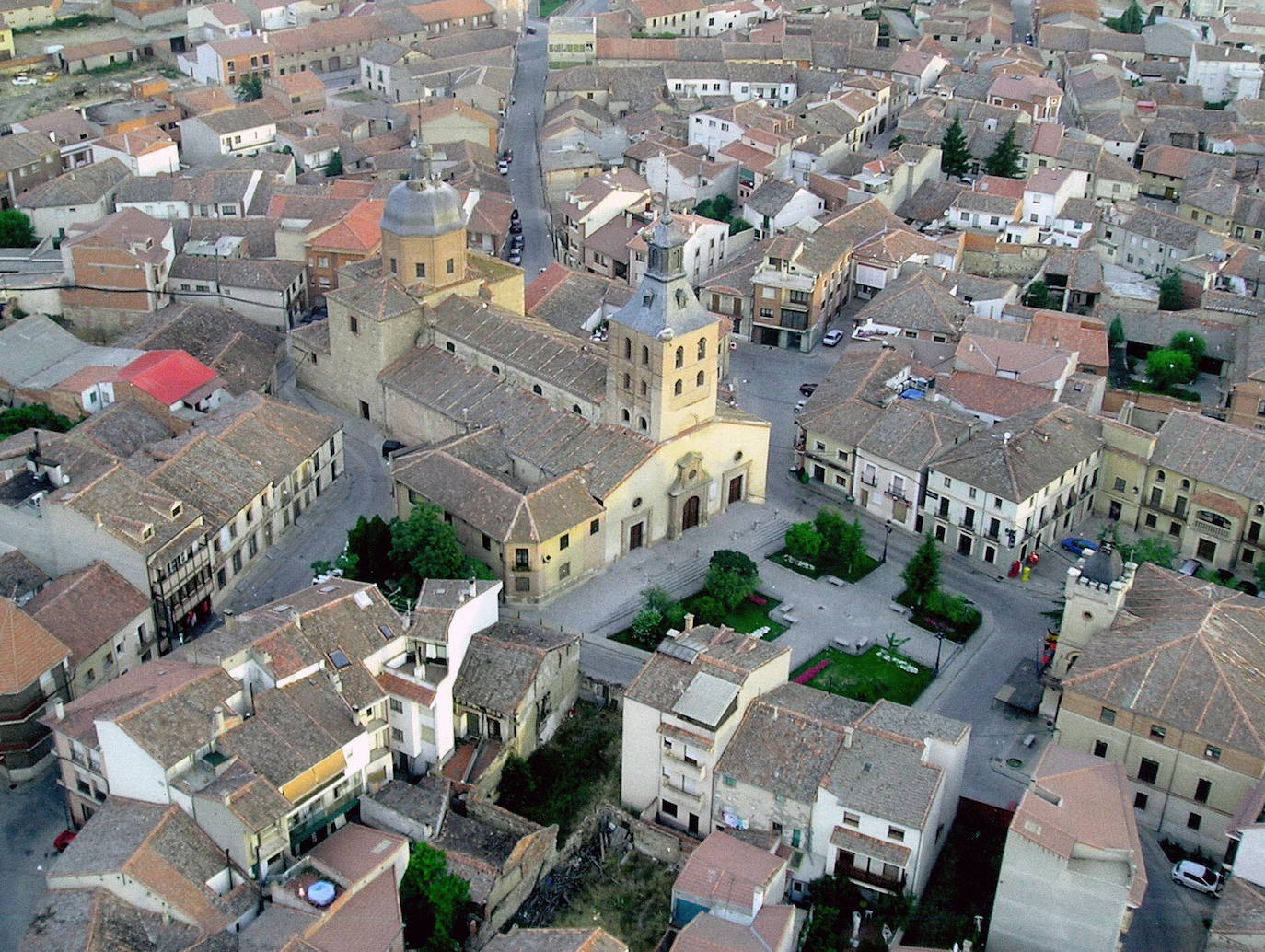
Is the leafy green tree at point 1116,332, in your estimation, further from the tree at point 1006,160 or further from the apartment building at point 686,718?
the apartment building at point 686,718

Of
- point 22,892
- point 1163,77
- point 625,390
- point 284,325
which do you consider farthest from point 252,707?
point 1163,77

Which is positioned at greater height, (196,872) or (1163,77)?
(1163,77)

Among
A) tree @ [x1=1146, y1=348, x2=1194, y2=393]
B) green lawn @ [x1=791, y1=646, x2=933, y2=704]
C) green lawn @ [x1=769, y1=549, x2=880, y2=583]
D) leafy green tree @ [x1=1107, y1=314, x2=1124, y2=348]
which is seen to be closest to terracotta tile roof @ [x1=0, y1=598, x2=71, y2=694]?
green lawn @ [x1=791, y1=646, x2=933, y2=704]

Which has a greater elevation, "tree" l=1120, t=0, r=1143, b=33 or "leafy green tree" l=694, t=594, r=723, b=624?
"tree" l=1120, t=0, r=1143, b=33

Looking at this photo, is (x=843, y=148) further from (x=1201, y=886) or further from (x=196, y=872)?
(x=196, y=872)

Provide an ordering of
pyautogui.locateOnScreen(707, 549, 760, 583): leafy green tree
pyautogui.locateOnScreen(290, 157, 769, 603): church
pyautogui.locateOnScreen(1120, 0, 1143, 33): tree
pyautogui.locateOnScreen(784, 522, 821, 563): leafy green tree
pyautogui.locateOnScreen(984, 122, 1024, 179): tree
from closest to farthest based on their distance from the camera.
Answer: pyautogui.locateOnScreen(290, 157, 769, 603): church
pyautogui.locateOnScreen(707, 549, 760, 583): leafy green tree
pyautogui.locateOnScreen(784, 522, 821, 563): leafy green tree
pyautogui.locateOnScreen(984, 122, 1024, 179): tree
pyautogui.locateOnScreen(1120, 0, 1143, 33): tree

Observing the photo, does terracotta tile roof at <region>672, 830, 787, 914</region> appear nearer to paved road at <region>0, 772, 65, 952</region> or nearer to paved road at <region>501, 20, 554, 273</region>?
→ paved road at <region>0, 772, 65, 952</region>

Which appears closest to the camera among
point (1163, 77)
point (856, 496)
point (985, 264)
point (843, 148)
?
point (856, 496)
